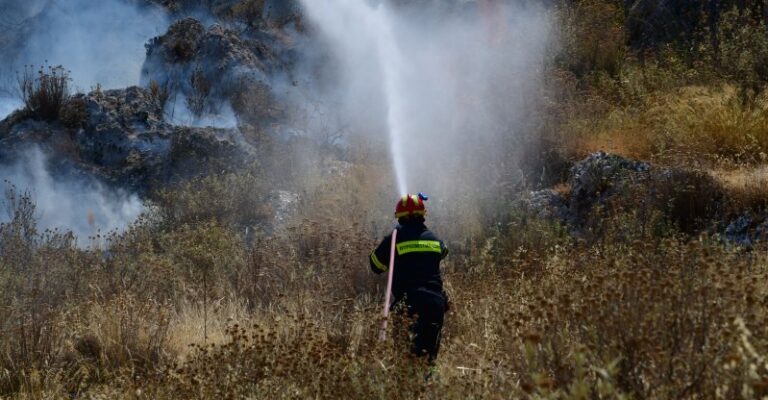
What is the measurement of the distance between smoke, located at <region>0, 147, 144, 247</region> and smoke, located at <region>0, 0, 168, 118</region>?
3421 millimetres

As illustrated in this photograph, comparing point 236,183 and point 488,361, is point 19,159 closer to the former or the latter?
point 236,183

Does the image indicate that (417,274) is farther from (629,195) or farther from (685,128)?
(685,128)

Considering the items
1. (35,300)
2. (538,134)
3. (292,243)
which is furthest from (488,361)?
(538,134)

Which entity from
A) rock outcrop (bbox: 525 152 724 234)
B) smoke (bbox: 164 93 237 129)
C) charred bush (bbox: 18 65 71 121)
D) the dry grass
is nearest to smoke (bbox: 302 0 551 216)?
rock outcrop (bbox: 525 152 724 234)

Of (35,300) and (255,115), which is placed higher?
(255,115)

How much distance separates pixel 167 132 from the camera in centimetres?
1021

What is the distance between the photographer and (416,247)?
489cm

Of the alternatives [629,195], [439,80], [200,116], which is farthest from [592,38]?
[200,116]

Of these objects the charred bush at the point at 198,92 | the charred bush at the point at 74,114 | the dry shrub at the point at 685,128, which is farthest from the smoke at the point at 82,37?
the dry shrub at the point at 685,128

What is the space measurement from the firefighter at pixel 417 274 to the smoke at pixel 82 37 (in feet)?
30.1

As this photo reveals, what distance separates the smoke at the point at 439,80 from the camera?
29.1 feet

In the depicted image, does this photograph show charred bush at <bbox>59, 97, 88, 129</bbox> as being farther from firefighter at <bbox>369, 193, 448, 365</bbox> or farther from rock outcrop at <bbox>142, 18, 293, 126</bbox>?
firefighter at <bbox>369, 193, 448, 365</bbox>

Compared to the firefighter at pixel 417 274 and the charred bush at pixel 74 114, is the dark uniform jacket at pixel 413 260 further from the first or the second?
the charred bush at pixel 74 114

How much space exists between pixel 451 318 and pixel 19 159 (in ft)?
23.9
